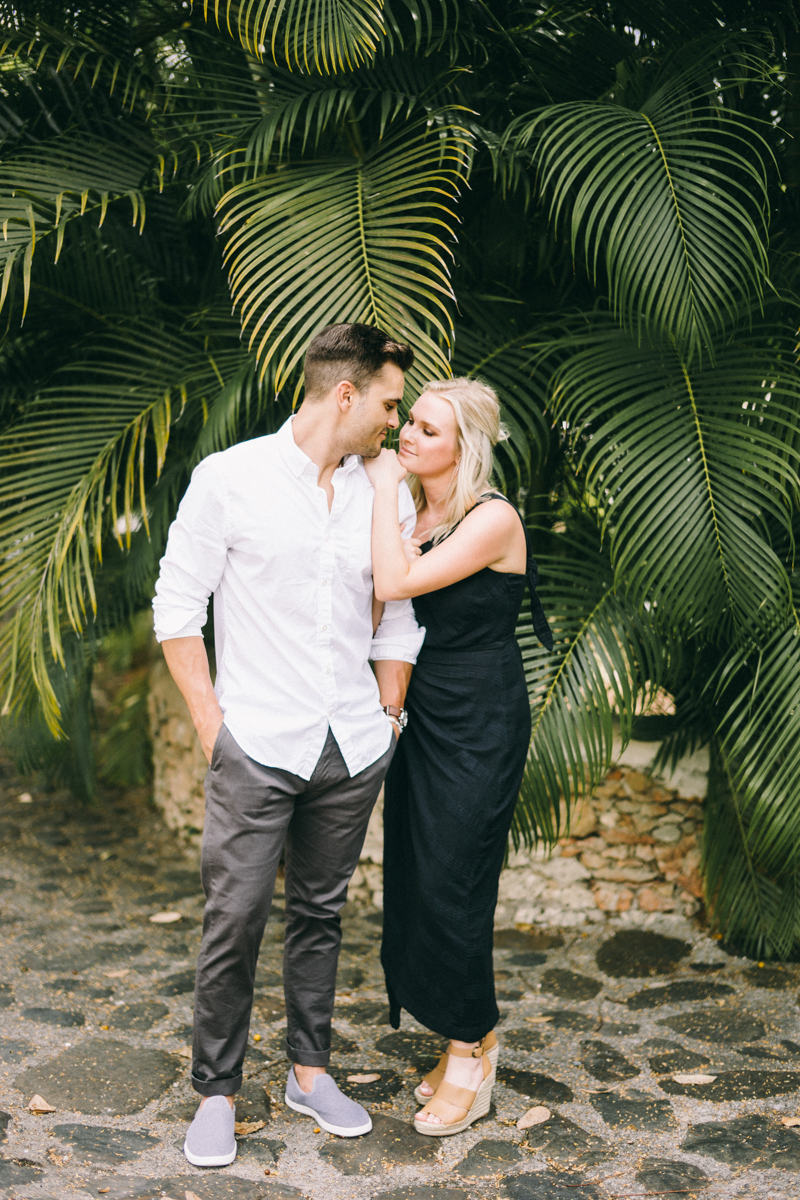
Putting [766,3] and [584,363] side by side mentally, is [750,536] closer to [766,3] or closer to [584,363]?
[584,363]

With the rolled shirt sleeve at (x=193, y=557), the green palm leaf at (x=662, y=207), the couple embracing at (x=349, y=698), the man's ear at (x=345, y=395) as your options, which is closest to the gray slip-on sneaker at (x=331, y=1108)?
the couple embracing at (x=349, y=698)

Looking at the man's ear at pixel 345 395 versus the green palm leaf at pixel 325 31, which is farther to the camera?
the green palm leaf at pixel 325 31

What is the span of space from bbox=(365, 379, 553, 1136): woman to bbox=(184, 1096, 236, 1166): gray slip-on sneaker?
1.50 feet

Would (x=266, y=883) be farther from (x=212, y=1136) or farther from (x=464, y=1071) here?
(x=464, y=1071)

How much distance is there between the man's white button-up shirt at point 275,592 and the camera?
2.10 m

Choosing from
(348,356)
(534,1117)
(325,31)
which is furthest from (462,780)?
(325,31)

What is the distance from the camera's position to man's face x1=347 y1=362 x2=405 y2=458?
7.13 feet

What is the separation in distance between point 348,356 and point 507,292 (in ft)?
4.76

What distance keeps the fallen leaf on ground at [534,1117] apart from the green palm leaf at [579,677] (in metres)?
0.78

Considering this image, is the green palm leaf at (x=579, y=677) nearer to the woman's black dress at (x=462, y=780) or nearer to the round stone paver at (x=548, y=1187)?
the woman's black dress at (x=462, y=780)

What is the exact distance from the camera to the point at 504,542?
2309 millimetres

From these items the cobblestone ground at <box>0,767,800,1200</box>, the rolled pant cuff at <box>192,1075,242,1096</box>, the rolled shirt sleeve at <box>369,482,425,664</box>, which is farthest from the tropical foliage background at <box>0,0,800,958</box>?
the rolled pant cuff at <box>192,1075,242,1096</box>

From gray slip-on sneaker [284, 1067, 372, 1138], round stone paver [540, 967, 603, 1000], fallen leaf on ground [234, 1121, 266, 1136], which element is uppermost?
gray slip-on sneaker [284, 1067, 372, 1138]

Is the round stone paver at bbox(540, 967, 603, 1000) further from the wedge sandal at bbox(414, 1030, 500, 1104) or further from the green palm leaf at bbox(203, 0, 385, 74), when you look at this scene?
the green palm leaf at bbox(203, 0, 385, 74)
